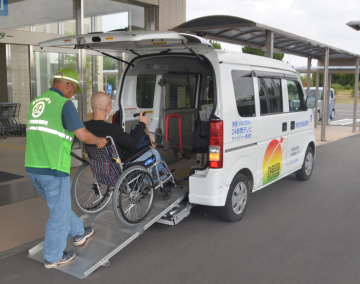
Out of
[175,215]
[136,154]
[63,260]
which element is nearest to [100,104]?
[136,154]

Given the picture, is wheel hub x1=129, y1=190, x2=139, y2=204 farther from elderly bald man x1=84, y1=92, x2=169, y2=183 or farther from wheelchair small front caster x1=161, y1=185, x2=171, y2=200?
elderly bald man x1=84, y1=92, x2=169, y2=183

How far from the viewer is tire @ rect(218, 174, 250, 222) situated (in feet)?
15.6

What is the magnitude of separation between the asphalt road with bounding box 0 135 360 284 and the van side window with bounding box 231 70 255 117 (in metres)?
1.51

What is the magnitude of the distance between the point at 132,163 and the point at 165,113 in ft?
5.52

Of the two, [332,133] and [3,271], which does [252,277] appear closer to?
[3,271]

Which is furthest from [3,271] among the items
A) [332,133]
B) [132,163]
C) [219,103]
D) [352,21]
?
[332,133]

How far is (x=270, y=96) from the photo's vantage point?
5500 mm

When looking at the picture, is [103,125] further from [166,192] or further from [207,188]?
[207,188]

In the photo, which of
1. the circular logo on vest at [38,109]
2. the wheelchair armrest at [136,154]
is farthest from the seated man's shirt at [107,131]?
the circular logo on vest at [38,109]

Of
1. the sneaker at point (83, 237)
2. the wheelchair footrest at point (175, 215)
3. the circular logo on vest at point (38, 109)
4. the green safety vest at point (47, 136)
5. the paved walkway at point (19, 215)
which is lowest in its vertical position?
the paved walkway at point (19, 215)

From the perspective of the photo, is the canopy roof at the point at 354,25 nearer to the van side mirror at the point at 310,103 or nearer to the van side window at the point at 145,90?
the van side mirror at the point at 310,103

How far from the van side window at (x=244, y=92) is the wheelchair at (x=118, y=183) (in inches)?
49.3

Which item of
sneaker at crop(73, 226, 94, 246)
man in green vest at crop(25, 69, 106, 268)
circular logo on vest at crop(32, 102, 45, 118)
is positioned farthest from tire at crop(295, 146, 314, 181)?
circular logo on vest at crop(32, 102, 45, 118)

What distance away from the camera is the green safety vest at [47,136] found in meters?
3.51
